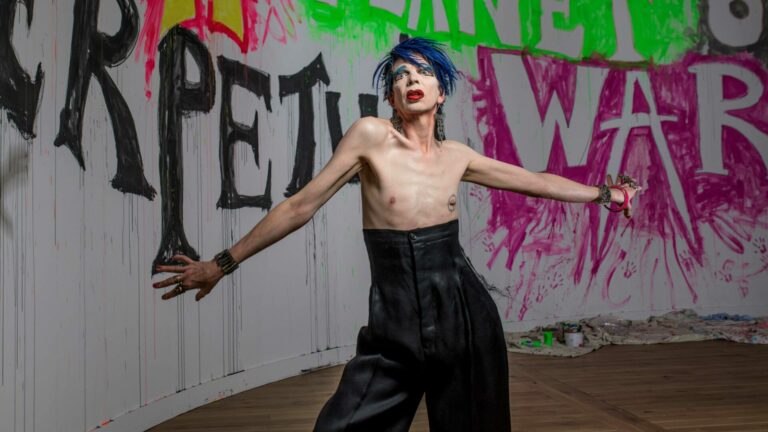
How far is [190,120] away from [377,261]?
1.98 m

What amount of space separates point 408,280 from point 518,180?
584 mm

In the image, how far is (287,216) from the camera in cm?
204

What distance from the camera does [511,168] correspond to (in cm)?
237

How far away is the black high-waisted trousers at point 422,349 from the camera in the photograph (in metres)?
2.01

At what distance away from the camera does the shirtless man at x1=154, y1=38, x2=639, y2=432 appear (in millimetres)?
2014

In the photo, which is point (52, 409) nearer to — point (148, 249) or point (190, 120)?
point (148, 249)

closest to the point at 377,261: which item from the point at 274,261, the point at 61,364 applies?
the point at 61,364

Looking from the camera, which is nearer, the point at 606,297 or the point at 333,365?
the point at 333,365

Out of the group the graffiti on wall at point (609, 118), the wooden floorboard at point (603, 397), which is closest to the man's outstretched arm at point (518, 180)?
the wooden floorboard at point (603, 397)

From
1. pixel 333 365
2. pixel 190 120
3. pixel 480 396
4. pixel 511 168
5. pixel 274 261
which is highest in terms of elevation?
pixel 190 120

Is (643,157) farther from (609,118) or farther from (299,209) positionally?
(299,209)

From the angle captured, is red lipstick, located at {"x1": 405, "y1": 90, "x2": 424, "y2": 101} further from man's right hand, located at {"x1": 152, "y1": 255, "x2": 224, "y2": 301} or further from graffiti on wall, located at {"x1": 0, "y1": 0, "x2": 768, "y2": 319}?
graffiti on wall, located at {"x1": 0, "y1": 0, "x2": 768, "y2": 319}

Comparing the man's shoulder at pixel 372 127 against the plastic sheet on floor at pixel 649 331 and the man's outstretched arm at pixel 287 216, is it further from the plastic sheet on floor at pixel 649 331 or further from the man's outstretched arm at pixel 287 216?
the plastic sheet on floor at pixel 649 331

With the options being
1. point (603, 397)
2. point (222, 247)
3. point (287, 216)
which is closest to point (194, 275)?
point (287, 216)
